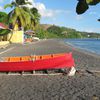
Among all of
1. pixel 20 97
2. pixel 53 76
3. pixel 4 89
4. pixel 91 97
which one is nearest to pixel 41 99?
pixel 20 97

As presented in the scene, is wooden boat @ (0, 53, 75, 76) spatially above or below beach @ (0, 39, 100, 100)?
above

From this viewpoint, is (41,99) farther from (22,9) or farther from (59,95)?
(22,9)

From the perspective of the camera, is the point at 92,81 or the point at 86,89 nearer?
the point at 86,89

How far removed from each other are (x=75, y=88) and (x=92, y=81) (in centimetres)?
230

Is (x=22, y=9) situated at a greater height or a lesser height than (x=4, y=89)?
greater

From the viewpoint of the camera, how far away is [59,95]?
1105 cm

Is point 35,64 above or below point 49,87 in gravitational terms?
above

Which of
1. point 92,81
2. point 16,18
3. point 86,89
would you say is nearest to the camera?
point 86,89

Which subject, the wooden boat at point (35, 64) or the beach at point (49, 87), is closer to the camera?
the beach at point (49, 87)

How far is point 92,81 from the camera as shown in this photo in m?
14.8

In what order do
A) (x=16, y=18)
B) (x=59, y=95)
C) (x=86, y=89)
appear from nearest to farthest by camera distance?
(x=59, y=95) → (x=86, y=89) → (x=16, y=18)

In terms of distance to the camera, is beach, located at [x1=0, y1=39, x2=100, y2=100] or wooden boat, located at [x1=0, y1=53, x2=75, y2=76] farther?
wooden boat, located at [x1=0, y1=53, x2=75, y2=76]

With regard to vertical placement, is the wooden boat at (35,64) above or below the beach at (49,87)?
above

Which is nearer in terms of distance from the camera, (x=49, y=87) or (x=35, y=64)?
(x=49, y=87)
